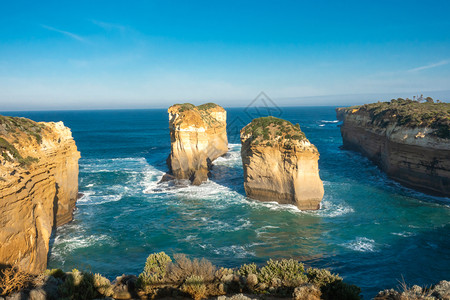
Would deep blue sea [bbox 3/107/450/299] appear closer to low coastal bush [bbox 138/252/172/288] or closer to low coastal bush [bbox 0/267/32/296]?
low coastal bush [bbox 138/252/172/288]

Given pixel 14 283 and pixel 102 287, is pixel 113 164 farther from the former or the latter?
pixel 14 283

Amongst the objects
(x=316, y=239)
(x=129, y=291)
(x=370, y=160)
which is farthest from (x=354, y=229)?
(x=370, y=160)

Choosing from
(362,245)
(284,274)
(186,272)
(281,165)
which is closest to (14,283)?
(186,272)

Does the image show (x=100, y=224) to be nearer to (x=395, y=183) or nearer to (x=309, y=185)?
(x=309, y=185)

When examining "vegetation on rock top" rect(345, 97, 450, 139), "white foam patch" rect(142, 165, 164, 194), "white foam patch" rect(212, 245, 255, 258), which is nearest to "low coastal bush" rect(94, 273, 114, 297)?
"white foam patch" rect(212, 245, 255, 258)

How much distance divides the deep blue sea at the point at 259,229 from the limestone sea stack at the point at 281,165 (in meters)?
1.19

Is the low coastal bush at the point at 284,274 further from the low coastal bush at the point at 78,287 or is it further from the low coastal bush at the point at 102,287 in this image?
the low coastal bush at the point at 78,287

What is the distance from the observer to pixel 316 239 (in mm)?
18938

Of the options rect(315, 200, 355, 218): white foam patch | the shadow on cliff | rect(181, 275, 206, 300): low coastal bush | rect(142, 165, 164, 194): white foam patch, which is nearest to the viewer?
rect(181, 275, 206, 300): low coastal bush

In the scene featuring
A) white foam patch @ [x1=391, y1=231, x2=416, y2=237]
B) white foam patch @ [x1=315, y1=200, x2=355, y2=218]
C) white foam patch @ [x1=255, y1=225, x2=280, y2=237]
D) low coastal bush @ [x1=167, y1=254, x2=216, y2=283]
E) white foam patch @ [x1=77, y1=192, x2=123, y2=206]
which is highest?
low coastal bush @ [x1=167, y1=254, x2=216, y2=283]

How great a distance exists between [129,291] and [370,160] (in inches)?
1554

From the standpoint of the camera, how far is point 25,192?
1247 centimetres

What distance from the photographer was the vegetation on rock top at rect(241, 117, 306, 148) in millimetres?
23969

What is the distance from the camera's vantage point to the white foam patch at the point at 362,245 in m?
17.6
